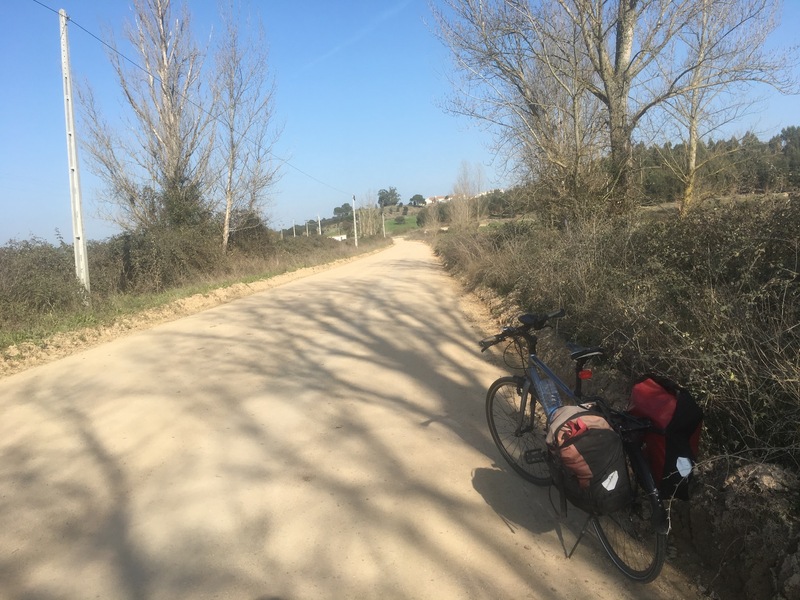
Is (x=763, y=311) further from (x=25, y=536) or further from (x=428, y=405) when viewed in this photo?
(x=25, y=536)

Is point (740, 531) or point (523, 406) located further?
point (523, 406)

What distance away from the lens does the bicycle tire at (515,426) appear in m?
3.90

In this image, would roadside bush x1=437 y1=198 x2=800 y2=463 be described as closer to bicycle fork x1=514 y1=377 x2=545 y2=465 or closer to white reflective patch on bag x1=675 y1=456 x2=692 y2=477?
white reflective patch on bag x1=675 y1=456 x2=692 y2=477

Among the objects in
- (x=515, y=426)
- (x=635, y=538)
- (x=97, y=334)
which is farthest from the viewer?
(x=97, y=334)

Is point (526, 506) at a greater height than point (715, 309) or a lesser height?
lesser

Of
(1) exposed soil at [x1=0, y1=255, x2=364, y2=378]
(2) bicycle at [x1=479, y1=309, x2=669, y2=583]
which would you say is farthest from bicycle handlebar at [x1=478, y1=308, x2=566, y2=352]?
(1) exposed soil at [x1=0, y1=255, x2=364, y2=378]

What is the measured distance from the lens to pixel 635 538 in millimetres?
3014

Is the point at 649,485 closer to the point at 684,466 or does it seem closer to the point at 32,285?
the point at 684,466

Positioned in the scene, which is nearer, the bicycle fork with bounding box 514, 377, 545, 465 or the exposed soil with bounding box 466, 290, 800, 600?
the exposed soil with bounding box 466, 290, 800, 600

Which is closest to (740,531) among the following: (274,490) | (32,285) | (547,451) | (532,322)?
(547,451)

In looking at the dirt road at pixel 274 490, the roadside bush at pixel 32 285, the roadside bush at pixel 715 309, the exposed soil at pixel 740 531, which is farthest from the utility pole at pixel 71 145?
the exposed soil at pixel 740 531

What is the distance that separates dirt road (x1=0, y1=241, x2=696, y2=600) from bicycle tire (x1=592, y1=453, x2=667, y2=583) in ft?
0.29

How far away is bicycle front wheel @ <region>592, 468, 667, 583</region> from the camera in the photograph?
8.95 ft

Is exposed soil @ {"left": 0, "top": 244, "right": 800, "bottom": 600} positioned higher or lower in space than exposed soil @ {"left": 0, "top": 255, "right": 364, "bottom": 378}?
lower
